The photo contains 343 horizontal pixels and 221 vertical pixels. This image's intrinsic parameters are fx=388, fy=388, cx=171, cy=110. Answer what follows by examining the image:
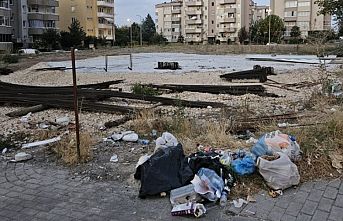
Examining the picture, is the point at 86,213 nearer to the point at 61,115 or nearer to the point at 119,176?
the point at 119,176

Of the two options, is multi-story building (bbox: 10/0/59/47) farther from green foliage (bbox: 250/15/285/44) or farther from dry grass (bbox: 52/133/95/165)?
dry grass (bbox: 52/133/95/165)

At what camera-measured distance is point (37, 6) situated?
6331cm

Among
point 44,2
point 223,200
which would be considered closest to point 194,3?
point 44,2

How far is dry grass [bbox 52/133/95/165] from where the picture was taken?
202 inches

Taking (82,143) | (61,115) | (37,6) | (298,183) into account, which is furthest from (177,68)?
(37,6)

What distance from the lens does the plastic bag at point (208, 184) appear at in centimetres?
379

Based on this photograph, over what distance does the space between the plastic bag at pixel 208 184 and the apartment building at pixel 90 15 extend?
76.8m

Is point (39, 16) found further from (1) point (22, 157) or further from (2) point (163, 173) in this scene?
(2) point (163, 173)

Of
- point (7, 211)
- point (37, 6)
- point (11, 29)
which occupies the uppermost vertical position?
point (37, 6)

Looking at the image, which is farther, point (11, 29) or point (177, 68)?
point (11, 29)

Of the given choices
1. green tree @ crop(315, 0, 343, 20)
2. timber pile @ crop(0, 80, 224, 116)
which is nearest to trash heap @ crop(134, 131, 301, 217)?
timber pile @ crop(0, 80, 224, 116)

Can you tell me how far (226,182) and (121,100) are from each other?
6.87m

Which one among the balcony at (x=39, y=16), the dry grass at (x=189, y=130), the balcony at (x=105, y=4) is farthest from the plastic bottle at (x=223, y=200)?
the balcony at (x=105, y=4)

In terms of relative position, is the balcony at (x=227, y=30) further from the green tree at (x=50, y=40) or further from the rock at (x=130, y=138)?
the rock at (x=130, y=138)
